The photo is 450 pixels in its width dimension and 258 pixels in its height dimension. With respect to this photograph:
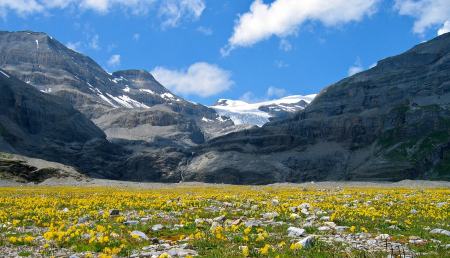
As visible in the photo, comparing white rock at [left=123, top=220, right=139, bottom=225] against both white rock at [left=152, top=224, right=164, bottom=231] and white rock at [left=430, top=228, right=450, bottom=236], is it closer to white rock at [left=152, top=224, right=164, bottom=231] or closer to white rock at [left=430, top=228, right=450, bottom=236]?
white rock at [left=152, top=224, right=164, bottom=231]

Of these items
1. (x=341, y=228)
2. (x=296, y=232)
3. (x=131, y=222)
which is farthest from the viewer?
(x=131, y=222)

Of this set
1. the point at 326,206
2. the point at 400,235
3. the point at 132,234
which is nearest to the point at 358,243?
the point at 400,235

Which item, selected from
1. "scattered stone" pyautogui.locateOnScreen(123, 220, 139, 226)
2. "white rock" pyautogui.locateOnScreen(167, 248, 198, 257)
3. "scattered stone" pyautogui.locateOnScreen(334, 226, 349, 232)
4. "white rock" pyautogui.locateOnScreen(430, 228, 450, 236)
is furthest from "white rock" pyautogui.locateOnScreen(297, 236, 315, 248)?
"scattered stone" pyautogui.locateOnScreen(123, 220, 139, 226)

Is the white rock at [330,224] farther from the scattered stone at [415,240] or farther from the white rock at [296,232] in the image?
the scattered stone at [415,240]

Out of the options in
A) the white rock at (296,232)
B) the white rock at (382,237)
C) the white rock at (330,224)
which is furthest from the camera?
the white rock at (330,224)

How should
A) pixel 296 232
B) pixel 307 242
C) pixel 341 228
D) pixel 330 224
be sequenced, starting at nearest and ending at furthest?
1. pixel 307 242
2. pixel 296 232
3. pixel 341 228
4. pixel 330 224

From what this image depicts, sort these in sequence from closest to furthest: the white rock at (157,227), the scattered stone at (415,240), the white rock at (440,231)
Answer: the scattered stone at (415,240), the white rock at (440,231), the white rock at (157,227)

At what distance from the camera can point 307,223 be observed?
2153cm

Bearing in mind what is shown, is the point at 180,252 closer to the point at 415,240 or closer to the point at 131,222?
the point at 131,222

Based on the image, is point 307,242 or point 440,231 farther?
point 440,231

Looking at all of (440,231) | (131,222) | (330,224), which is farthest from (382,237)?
(131,222)

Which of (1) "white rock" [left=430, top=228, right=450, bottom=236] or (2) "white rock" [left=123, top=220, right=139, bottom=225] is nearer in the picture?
(1) "white rock" [left=430, top=228, right=450, bottom=236]

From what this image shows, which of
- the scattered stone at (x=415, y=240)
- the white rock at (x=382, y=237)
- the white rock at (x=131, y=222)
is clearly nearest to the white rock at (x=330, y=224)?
the white rock at (x=382, y=237)

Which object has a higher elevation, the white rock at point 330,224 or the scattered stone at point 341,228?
the white rock at point 330,224
